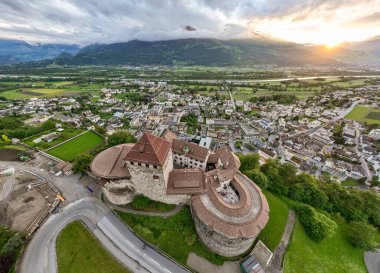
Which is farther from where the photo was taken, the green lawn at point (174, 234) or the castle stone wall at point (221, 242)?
the green lawn at point (174, 234)

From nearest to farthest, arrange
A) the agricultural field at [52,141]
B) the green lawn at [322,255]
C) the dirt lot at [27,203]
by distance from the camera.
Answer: the green lawn at [322,255]
the dirt lot at [27,203]
the agricultural field at [52,141]

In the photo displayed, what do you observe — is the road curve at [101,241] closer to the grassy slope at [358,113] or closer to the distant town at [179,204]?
the distant town at [179,204]

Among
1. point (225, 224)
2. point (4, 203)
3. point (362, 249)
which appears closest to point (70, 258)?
point (4, 203)

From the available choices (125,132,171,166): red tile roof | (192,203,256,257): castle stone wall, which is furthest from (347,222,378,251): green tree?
(125,132,171,166): red tile roof

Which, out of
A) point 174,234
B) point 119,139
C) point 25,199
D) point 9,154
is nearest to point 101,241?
point 174,234

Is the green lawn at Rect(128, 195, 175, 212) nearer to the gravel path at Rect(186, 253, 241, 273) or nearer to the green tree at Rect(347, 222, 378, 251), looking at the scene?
the gravel path at Rect(186, 253, 241, 273)

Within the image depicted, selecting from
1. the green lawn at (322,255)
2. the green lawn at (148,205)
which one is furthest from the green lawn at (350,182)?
the green lawn at (148,205)

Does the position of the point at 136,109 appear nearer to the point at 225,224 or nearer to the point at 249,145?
the point at 249,145
